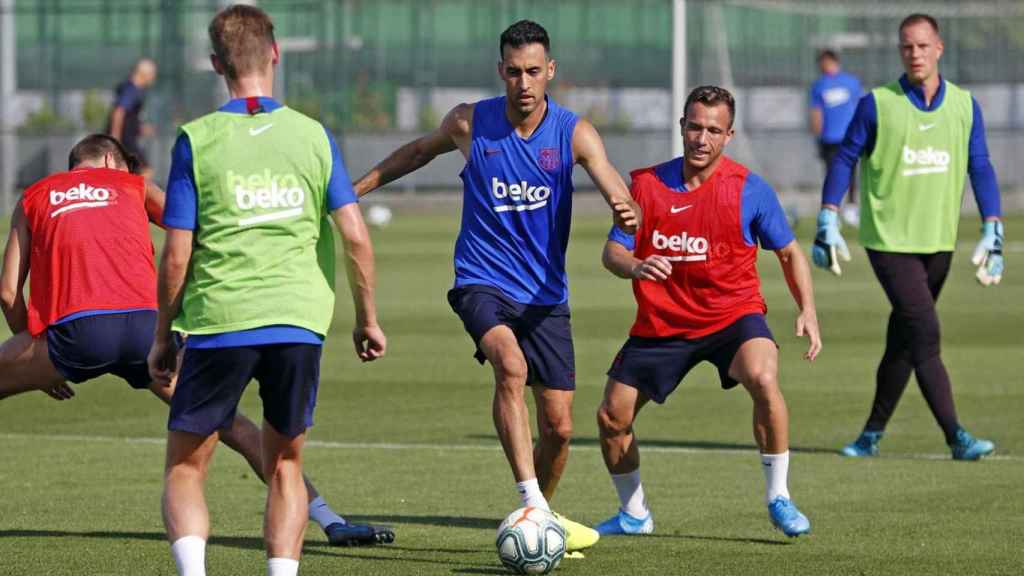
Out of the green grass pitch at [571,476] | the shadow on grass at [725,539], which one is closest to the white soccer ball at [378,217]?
the green grass pitch at [571,476]

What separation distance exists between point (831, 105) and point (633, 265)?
901 inches

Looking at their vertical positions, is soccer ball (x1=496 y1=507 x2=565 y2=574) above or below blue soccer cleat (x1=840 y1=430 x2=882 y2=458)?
above

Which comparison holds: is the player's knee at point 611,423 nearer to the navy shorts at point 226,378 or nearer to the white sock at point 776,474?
the white sock at point 776,474

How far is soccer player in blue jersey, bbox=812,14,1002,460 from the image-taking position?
11805 mm

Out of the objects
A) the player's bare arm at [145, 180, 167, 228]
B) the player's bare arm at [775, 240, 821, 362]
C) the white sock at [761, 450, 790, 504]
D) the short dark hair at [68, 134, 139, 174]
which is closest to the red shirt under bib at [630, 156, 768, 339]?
the player's bare arm at [775, 240, 821, 362]

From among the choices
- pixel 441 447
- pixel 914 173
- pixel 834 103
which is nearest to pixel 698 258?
pixel 914 173

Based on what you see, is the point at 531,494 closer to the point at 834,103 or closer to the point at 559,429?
the point at 559,429

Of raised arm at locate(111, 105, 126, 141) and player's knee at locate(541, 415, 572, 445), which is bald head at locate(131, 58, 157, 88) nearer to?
raised arm at locate(111, 105, 126, 141)

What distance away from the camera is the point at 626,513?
9164mm

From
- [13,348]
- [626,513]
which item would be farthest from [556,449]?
[13,348]

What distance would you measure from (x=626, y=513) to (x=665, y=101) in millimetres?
32242

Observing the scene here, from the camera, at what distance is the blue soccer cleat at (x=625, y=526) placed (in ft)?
30.0

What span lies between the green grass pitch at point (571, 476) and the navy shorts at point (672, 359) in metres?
0.64

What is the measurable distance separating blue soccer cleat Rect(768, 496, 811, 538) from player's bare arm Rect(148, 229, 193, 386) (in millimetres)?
2868
